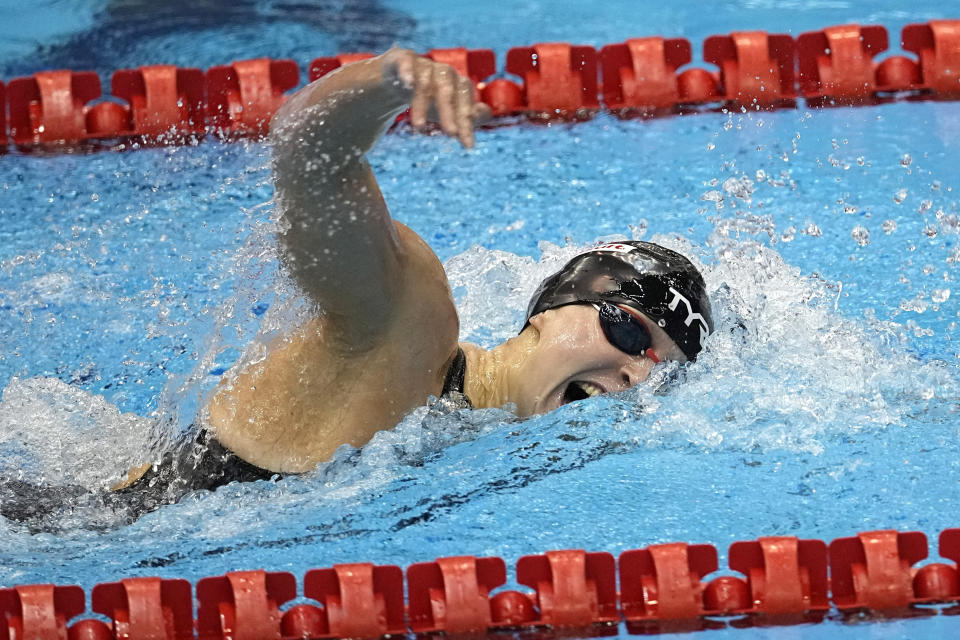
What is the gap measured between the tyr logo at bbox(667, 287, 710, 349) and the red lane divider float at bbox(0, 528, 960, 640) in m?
0.47

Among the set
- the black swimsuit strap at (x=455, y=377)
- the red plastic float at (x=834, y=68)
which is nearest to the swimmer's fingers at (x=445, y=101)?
the black swimsuit strap at (x=455, y=377)

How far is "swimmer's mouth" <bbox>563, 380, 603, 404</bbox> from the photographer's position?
2336 millimetres

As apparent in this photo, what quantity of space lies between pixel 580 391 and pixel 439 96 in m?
0.86

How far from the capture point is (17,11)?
17.5ft

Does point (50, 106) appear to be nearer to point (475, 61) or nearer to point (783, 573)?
point (475, 61)

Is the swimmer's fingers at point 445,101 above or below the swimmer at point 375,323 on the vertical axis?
above

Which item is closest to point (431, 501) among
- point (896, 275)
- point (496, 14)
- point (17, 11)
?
point (896, 275)

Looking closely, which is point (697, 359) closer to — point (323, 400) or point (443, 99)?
point (323, 400)

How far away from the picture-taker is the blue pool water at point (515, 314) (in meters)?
2.34

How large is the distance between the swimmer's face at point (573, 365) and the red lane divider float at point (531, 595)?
336mm

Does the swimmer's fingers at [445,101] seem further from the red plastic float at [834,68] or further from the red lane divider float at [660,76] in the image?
the red plastic float at [834,68]

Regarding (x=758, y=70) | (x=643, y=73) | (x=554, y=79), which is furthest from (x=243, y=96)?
(x=758, y=70)

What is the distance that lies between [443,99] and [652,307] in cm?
87

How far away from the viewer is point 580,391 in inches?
93.0
